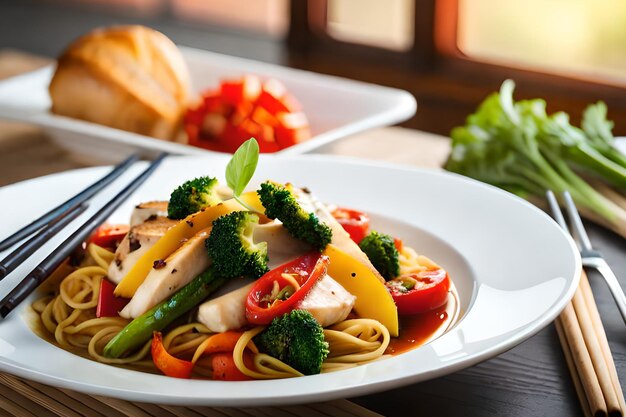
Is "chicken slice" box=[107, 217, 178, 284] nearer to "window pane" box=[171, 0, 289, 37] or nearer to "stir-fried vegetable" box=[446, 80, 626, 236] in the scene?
"stir-fried vegetable" box=[446, 80, 626, 236]

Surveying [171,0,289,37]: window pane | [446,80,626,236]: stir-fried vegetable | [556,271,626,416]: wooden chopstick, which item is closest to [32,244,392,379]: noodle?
[556,271,626,416]: wooden chopstick

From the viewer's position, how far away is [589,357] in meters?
1.84

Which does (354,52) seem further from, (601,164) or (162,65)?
(601,164)

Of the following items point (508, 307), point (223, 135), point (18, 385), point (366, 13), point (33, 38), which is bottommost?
point (33, 38)

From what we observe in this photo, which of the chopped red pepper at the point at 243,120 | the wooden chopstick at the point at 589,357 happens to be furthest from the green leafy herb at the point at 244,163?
the chopped red pepper at the point at 243,120

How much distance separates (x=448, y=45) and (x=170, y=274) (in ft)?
17.2

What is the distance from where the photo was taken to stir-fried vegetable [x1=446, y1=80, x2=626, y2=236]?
113 inches

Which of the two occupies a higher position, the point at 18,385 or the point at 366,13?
the point at 18,385

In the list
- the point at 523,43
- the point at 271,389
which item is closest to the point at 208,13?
the point at 523,43

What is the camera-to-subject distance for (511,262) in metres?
2.14

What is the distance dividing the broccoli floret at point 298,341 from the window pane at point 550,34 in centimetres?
489

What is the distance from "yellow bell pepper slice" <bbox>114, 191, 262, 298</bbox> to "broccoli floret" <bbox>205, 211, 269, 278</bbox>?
3.4 inches

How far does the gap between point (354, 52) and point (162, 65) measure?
151 inches

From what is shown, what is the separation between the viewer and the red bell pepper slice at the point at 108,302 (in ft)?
6.66
